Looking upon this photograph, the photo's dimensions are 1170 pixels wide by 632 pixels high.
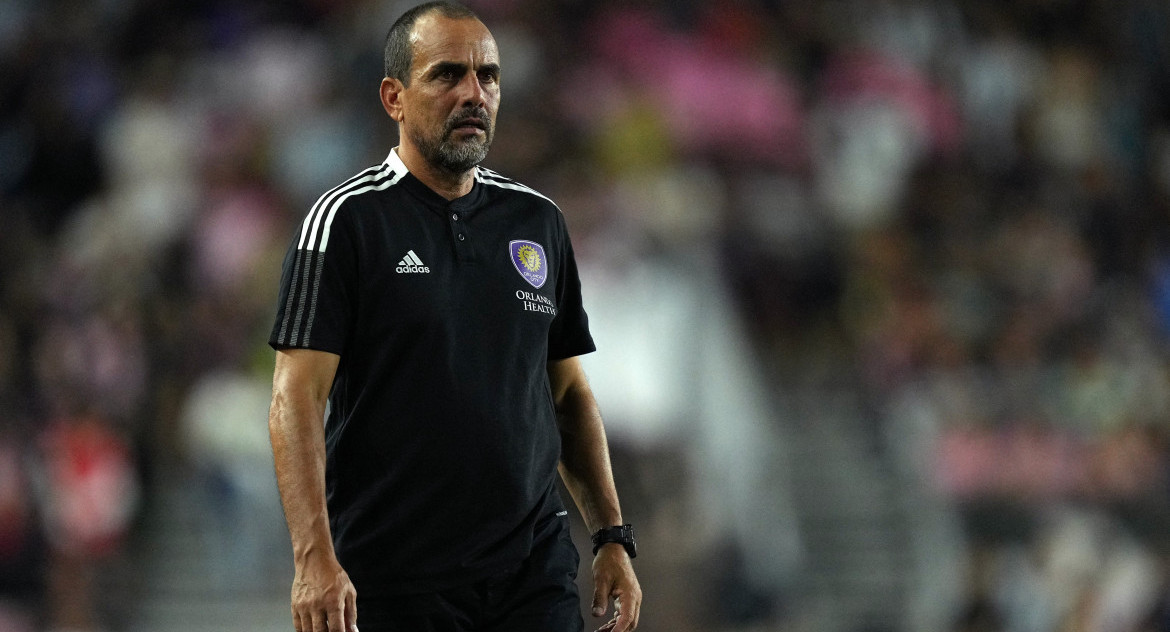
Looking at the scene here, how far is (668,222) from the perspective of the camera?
10.8m

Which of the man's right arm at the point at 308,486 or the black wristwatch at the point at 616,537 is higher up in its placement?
the man's right arm at the point at 308,486

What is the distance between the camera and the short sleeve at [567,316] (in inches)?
163

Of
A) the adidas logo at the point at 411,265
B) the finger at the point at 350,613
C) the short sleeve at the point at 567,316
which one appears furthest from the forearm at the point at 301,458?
the short sleeve at the point at 567,316

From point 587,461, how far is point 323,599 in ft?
3.56

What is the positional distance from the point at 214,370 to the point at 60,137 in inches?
117

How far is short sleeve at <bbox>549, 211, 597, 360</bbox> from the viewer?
13.6ft

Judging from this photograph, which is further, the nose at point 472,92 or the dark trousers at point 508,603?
the nose at point 472,92

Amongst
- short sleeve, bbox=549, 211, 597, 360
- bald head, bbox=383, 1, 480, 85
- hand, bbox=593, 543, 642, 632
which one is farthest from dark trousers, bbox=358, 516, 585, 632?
bald head, bbox=383, 1, 480, 85

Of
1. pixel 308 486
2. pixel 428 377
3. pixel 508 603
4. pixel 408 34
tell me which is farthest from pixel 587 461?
pixel 408 34

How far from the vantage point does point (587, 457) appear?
13.9ft

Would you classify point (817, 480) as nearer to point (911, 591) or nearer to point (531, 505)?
point (911, 591)

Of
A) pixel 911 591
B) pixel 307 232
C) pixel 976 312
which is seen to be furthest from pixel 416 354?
pixel 976 312

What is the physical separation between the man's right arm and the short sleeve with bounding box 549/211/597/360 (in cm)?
76

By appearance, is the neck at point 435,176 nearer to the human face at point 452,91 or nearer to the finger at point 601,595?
the human face at point 452,91
